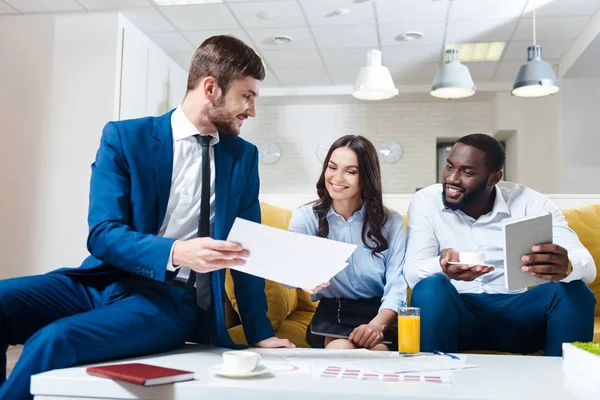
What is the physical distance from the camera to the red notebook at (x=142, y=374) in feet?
3.63

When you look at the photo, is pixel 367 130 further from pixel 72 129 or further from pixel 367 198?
pixel 367 198

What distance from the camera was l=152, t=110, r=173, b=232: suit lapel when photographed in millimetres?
1642

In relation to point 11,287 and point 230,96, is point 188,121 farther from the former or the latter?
point 11,287

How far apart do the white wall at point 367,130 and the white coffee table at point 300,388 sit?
711cm

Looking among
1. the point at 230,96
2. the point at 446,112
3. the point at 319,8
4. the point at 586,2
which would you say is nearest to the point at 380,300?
the point at 230,96

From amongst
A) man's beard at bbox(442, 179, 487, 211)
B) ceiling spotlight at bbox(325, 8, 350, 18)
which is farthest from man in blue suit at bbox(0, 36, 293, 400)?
ceiling spotlight at bbox(325, 8, 350, 18)

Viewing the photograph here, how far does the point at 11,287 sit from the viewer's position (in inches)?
56.7

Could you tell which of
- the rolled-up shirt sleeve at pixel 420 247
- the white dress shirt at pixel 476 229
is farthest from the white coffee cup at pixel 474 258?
the white dress shirt at pixel 476 229

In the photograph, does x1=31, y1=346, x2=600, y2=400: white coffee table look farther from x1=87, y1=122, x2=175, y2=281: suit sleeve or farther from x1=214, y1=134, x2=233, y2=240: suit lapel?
x1=214, y1=134, x2=233, y2=240: suit lapel

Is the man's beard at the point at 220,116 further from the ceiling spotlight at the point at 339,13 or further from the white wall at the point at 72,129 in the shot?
the ceiling spotlight at the point at 339,13

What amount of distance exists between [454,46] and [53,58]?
12.8ft

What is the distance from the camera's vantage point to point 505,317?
1.96 m

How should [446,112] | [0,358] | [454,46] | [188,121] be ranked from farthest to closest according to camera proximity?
[446,112]
[454,46]
[188,121]
[0,358]

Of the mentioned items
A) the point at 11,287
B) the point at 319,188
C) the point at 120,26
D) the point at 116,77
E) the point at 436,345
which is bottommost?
the point at 436,345
